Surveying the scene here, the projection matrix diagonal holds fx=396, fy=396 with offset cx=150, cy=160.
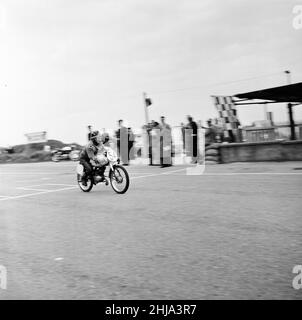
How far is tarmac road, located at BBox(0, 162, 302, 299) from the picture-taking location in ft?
10.1

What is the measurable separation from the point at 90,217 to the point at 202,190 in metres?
2.95

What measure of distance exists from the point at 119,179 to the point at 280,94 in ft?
23.9

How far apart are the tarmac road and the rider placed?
4.68 feet

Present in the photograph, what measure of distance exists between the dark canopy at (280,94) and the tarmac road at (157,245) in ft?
17.2

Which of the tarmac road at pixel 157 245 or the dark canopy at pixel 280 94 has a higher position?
the dark canopy at pixel 280 94

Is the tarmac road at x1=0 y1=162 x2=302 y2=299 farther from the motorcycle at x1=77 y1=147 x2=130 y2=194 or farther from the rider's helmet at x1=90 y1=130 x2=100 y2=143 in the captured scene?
the rider's helmet at x1=90 y1=130 x2=100 y2=143

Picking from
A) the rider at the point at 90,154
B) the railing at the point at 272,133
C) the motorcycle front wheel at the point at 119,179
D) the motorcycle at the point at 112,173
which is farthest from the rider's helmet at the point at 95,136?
the railing at the point at 272,133

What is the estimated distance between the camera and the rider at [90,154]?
910 cm
